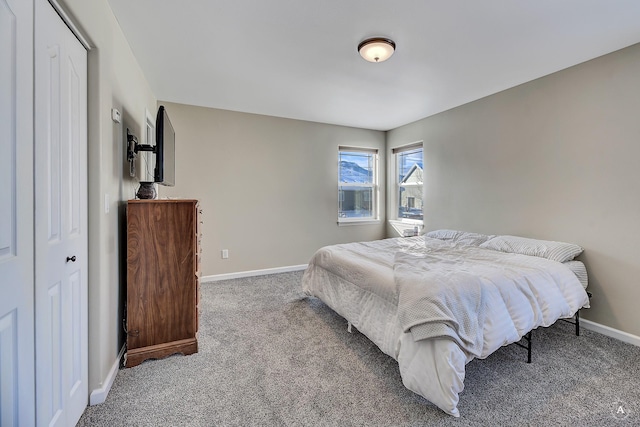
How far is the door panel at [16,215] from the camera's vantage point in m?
0.93

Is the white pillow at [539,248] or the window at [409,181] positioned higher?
the window at [409,181]

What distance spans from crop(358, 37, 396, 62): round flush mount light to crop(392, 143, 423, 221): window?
2383mm

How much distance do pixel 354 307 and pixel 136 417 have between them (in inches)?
60.2

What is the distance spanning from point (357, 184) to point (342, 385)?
12.2 feet

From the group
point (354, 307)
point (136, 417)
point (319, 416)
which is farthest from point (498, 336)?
point (136, 417)

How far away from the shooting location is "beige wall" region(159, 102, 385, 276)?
383 centimetres

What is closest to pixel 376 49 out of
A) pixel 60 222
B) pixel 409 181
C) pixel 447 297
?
pixel 447 297

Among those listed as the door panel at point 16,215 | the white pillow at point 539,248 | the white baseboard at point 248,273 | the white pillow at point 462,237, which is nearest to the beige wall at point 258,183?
the white baseboard at point 248,273

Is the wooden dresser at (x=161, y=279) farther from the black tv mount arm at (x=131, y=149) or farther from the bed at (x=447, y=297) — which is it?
the bed at (x=447, y=297)

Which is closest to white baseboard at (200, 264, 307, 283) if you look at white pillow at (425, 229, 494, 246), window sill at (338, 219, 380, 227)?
window sill at (338, 219, 380, 227)

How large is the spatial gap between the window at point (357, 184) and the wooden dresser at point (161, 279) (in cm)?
309

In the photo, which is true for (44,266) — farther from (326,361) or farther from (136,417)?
(326,361)

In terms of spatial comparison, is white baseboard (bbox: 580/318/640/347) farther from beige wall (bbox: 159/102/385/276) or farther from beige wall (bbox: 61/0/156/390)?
beige wall (bbox: 61/0/156/390)

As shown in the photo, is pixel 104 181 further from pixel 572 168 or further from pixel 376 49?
pixel 572 168
